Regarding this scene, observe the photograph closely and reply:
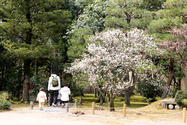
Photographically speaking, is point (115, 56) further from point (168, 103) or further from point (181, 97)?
point (168, 103)

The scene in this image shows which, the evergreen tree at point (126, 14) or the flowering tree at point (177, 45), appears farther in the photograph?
the evergreen tree at point (126, 14)

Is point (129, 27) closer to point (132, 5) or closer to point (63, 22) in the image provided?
point (132, 5)

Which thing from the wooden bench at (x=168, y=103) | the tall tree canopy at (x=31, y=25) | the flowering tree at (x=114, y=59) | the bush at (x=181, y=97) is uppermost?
the tall tree canopy at (x=31, y=25)

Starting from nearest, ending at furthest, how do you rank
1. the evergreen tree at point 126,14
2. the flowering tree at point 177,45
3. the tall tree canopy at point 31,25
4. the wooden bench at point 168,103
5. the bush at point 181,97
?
the flowering tree at point 177,45
the bush at point 181,97
the wooden bench at point 168,103
the evergreen tree at point 126,14
the tall tree canopy at point 31,25

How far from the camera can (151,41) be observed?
42.5ft

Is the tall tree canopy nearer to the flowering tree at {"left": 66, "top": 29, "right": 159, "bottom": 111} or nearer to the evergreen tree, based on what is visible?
A: the evergreen tree

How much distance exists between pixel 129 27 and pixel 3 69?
1201 centimetres

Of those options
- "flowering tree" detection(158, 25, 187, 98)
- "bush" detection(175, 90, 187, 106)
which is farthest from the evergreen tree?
"bush" detection(175, 90, 187, 106)

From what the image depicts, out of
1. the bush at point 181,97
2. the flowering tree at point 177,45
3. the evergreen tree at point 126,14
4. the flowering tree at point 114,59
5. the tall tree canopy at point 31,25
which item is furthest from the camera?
the tall tree canopy at point 31,25

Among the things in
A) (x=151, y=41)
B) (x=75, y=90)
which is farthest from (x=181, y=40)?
(x=75, y=90)

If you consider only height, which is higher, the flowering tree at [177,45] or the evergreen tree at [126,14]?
the evergreen tree at [126,14]

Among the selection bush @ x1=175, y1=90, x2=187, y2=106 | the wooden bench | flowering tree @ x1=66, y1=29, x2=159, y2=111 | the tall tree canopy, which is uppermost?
the tall tree canopy

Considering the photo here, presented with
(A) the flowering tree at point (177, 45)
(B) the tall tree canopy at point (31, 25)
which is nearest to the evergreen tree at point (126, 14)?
(A) the flowering tree at point (177, 45)

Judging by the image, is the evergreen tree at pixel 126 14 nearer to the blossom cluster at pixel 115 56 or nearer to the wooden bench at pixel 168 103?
the blossom cluster at pixel 115 56
